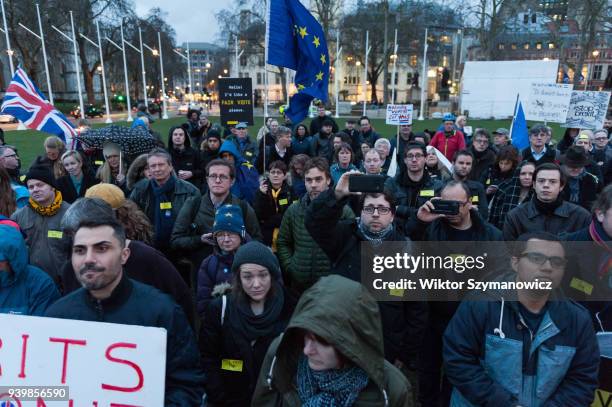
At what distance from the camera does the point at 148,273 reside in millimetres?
2613

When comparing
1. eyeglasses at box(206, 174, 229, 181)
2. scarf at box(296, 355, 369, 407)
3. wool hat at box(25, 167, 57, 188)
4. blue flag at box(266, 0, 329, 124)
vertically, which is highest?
blue flag at box(266, 0, 329, 124)

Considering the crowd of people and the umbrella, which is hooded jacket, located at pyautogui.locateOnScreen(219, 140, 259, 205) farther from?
the crowd of people

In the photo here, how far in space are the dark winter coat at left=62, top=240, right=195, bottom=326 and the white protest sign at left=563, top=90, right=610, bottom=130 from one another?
9733 mm

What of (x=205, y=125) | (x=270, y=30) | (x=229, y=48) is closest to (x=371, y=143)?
(x=205, y=125)

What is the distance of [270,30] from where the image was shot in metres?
4.95

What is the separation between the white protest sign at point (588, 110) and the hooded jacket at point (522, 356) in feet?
29.0

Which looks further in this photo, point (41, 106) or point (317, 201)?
point (41, 106)

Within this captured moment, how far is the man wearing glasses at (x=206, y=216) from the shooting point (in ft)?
12.5

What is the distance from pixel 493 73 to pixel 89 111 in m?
33.2

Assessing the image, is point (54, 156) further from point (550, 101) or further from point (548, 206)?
point (550, 101)

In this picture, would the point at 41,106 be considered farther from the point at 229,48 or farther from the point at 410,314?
the point at 229,48

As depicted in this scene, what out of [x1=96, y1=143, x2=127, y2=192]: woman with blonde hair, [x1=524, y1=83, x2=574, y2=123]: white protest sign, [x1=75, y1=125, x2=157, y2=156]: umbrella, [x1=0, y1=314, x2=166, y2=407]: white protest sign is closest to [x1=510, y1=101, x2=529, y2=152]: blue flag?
[x1=524, y1=83, x2=574, y2=123]: white protest sign

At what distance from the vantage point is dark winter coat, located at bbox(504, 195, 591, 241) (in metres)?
3.46

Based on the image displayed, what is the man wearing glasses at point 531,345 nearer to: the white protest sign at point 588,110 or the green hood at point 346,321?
the green hood at point 346,321
